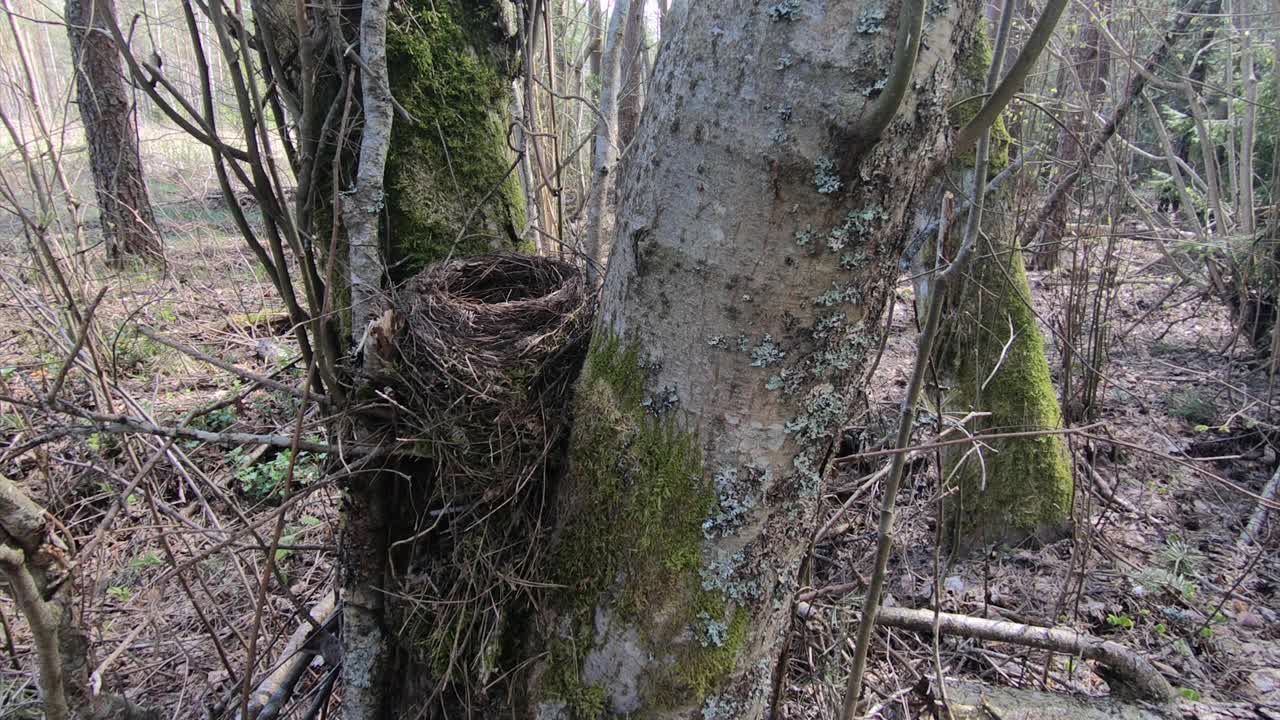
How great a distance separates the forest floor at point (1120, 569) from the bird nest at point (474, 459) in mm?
946

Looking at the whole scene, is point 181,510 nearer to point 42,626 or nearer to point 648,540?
point 42,626

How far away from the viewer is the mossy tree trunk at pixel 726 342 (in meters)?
0.99

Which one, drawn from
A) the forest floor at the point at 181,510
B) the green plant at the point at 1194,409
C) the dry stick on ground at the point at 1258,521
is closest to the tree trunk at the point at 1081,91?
the green plant at the point at 1194,409

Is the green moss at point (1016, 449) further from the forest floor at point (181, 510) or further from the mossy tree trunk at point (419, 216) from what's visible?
the forest floor at point (181, 510)

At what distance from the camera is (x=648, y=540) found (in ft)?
3.92

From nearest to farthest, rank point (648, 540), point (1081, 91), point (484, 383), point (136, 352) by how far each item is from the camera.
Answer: point (648, 540) < point (484, 383) < point (1081, 91) < point (136, 352)

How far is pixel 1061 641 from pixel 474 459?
188 cm

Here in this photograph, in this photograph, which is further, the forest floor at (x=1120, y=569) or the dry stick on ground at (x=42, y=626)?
the forest floor at (x=1120, y=569)

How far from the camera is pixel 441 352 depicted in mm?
1418

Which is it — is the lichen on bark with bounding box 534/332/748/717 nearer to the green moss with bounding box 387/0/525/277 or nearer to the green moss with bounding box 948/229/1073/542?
the green moss with bounding box 387/0/525/277

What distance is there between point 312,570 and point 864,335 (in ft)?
9.76

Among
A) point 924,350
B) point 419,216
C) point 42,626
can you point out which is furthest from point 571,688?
point 419,216

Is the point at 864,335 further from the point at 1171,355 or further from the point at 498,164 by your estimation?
the point at 1171,355

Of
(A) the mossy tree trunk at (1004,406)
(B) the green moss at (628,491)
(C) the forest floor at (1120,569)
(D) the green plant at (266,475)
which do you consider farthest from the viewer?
(D) the green plant at (266,475)
